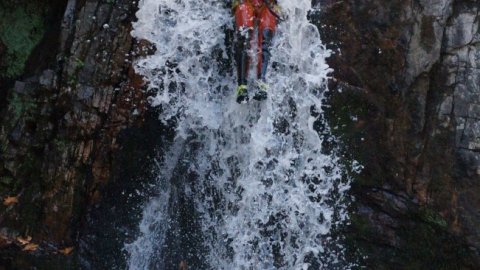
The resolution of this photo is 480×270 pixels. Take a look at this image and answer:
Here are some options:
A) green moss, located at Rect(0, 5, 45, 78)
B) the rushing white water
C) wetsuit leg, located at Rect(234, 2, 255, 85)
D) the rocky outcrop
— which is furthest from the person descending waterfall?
green moss, located at Rect(0, 5, 45, 78)

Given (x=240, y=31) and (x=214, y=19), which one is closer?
(x=240, y=31)

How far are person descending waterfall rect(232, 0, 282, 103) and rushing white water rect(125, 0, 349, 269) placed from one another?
1.26ft

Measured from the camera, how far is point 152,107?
6309mm

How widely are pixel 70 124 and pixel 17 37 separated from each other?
1922 mm

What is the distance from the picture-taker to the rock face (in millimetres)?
6301

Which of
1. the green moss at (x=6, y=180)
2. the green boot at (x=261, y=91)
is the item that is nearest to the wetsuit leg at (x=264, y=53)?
the green boot at (x=261, y=91)

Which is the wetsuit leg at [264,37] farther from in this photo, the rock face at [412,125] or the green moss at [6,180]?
the green moss at [6,180]

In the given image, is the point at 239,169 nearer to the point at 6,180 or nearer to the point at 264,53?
the point at 264,53

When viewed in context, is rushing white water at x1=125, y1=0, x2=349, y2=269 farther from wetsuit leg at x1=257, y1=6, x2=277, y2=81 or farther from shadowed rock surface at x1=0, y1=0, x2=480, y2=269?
wetsuit leg at x1=257, y1=6, x2=277, y2=81

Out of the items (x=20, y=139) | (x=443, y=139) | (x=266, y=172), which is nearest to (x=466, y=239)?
(x=443, y=139)

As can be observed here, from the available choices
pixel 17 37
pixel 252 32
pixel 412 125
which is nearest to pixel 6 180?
pixel 17 37

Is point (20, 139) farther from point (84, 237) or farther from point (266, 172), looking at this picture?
point (266, 172)

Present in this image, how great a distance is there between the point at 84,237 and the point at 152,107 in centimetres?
175

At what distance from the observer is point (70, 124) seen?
6.24 m
